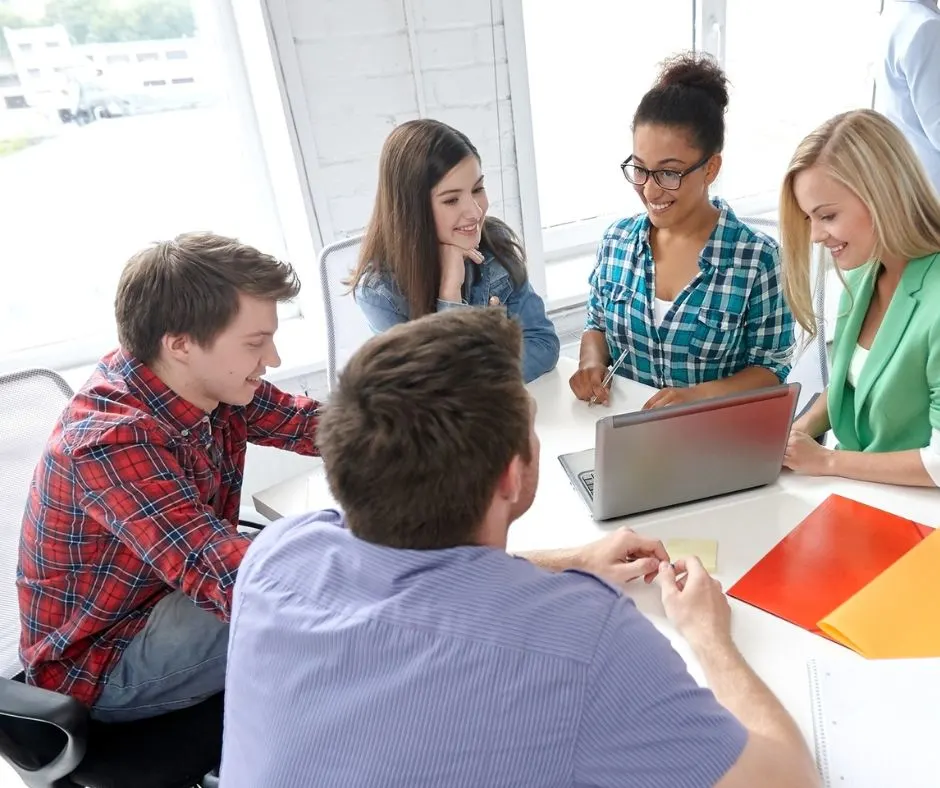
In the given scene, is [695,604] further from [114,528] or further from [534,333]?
[534,333]

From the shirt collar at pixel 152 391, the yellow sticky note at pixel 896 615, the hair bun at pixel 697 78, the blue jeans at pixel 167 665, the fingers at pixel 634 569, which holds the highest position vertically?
the hair bun at pixel 697 78

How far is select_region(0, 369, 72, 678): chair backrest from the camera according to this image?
3.95 ft

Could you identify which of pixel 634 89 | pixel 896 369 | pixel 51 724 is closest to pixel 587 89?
pixel 634 89

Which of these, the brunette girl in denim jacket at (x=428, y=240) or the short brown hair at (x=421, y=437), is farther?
the brunette girl in denim jacket at (x=428, y=240)

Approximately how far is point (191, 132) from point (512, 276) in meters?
1.15

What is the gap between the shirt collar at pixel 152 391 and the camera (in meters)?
1.13

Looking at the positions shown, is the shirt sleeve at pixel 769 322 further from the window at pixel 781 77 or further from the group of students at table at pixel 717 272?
the window at pixel 781 77

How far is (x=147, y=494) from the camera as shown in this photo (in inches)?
40.6

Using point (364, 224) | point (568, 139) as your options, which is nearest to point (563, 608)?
point (364, 224)

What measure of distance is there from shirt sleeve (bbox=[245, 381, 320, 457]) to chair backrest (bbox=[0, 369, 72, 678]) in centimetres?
33

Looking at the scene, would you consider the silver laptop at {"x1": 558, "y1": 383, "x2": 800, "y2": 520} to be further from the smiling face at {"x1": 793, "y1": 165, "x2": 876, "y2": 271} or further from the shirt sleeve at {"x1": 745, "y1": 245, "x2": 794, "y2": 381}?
the shirt sleeve at {"x1": 745, "y1": 245, "x2": 794, "y2": 381}

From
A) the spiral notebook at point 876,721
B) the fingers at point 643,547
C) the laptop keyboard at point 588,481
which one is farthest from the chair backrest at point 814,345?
the spiral notebook at point 876,721

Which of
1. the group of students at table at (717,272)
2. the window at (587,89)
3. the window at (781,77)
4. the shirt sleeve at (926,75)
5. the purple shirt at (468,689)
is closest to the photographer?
the purple shirt at (468,689)

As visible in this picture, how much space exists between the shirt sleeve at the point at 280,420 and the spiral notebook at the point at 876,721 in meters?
0.96
